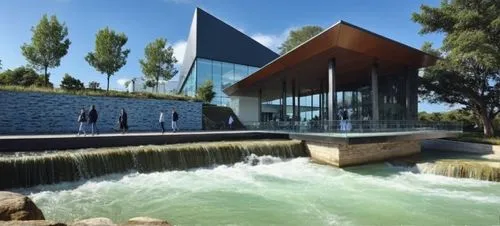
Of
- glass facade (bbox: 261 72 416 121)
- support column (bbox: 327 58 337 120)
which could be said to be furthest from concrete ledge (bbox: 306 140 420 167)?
glass facade (bbox: 261 72 416 121)

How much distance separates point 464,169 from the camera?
43.5 ft

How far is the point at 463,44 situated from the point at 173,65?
23.9m

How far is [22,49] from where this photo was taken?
25.0 metres

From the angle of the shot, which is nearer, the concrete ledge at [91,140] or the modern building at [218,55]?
the concrete ledge at [91,140]

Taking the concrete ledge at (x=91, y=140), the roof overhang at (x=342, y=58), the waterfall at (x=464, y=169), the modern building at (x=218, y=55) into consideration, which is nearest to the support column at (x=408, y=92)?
the roof overhang at (x=342, y=58)

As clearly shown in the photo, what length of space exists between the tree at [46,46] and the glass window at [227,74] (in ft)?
55.4

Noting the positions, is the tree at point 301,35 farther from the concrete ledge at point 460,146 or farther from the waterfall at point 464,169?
the waterfall at point 464,169

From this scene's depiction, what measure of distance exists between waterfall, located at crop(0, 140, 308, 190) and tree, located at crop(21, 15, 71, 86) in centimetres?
1508

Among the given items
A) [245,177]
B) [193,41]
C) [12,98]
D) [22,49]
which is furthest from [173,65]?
[245,177]

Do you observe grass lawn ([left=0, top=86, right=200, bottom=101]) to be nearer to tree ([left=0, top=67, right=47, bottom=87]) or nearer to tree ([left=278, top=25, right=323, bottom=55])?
tree ([left=0, top=67, right=47, bottom=87])

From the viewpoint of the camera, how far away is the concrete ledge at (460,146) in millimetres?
20344

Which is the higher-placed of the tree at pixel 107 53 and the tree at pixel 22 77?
the tree at pixel 107 53

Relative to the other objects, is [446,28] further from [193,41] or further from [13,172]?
[13,172]

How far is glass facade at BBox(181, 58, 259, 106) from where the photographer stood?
36656 mm
